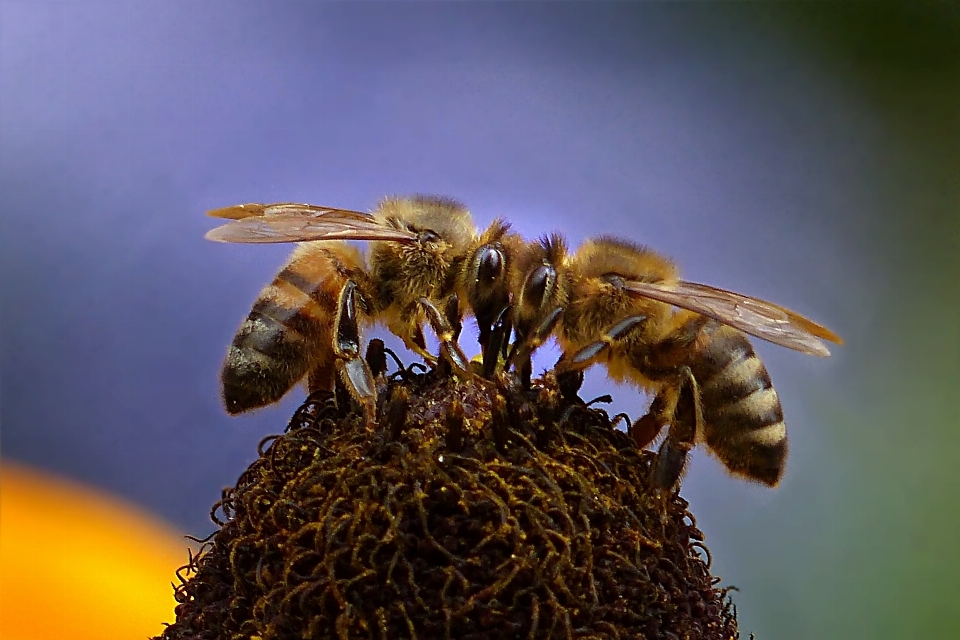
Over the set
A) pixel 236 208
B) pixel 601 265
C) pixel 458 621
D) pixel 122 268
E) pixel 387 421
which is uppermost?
pixel 122 268

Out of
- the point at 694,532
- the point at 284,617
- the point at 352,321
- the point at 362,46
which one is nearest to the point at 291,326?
the point at 352,321

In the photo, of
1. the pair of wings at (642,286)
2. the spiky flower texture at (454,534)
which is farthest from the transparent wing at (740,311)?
the spiky flower texture at (454,534)

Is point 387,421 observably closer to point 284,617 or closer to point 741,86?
point 284,617

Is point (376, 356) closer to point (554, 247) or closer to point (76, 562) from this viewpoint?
point (554, 247)

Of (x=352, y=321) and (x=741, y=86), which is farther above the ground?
(x=741, y=86)

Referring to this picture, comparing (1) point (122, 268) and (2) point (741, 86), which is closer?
(1) point (122, 268)

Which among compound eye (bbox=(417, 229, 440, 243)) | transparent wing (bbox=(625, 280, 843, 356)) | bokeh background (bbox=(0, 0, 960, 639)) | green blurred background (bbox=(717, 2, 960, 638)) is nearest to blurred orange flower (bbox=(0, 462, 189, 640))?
bokeh background (bbox=(0, 0, 960, 639))

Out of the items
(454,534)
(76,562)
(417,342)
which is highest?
(76,562)

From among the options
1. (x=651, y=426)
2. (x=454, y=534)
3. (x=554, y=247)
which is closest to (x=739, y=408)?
(x=651, y=426)
